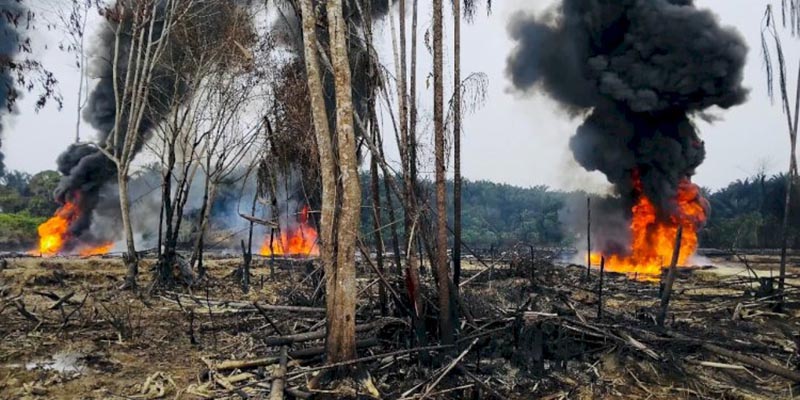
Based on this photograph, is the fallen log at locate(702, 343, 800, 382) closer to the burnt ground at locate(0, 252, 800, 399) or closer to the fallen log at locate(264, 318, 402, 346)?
the burnt ground at locate(0, 252, 800, 399)

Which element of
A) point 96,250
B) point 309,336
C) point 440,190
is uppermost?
point 440,190

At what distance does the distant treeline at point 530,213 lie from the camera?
121 feet

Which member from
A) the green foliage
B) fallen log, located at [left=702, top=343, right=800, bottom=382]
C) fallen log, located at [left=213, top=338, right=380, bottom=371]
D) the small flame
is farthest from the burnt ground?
the green foliage

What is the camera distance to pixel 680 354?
26.3ft

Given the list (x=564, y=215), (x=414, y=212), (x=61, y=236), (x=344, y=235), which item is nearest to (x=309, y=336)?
(x=344, y=235)

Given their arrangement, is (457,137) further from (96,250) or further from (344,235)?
(96,250)

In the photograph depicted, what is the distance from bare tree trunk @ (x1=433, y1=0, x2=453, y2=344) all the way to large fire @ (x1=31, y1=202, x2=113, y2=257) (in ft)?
96.6

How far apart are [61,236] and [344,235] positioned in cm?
3168

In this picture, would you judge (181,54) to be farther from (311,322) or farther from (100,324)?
(311,322)

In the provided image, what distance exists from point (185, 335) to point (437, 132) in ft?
19.4

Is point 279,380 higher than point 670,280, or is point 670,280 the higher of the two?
point 670,280

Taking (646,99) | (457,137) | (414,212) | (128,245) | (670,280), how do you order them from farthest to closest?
(646,99) < (128,245) < (457,137) < (670,280) < (414,212)

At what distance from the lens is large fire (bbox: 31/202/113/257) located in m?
30.9

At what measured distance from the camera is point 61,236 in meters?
31.6
